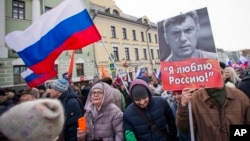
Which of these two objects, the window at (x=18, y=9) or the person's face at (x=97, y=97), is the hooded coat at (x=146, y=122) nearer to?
the person's face at (x=97, y=97)

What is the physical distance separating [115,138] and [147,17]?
31.9m

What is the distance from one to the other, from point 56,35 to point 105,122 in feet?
8.19

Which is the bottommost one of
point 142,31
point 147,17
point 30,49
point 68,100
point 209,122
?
point 209,122

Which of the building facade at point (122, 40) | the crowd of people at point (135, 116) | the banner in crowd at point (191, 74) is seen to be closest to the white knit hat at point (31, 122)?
the crowd of people at point (135, 116)

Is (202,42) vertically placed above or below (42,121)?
above

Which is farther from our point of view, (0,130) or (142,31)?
(142,31)

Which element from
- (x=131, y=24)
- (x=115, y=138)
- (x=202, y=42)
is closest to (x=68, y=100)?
(x=115, y=138)

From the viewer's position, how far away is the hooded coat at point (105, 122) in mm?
2682

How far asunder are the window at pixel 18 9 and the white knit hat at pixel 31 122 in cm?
1742

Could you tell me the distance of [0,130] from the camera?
1108 mm

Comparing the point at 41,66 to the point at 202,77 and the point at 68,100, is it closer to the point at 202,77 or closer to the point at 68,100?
the point at 68,100

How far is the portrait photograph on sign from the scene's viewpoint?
1938 millimetres

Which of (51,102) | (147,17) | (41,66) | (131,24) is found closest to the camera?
(51,102)

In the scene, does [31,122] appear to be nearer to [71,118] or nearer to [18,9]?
[71,118]
